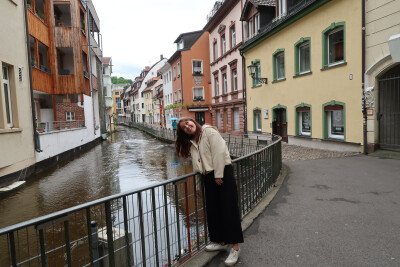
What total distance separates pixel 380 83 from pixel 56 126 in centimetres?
1509

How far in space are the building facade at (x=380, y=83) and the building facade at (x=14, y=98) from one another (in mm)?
12574

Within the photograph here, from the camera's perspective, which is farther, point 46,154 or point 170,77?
point 170,77

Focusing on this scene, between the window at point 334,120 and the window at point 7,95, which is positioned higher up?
the window at point 7,95

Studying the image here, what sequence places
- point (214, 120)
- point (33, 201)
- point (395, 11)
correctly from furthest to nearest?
1. point (214, 120)
2. point (395, 11)
3. point (33, 201)

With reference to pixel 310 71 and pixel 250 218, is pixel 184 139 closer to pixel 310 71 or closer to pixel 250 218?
pixel 250 218

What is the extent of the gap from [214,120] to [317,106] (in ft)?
59.8

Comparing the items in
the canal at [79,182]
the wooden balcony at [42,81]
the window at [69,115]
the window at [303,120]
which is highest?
the wooden balcony at [42,81]

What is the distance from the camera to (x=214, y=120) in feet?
102

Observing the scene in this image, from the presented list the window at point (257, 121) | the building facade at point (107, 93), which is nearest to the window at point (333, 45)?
the window at point (257, 121)

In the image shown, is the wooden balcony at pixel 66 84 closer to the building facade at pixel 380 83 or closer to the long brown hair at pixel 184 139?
the building facade at pixel 380 83

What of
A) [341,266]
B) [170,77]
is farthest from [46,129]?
[170,77]

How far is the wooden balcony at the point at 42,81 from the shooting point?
1593 centimetres

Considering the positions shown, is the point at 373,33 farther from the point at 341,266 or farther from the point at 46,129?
the point at 46,129

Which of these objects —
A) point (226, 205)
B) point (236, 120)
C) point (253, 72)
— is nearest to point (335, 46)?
point (253, 72)
